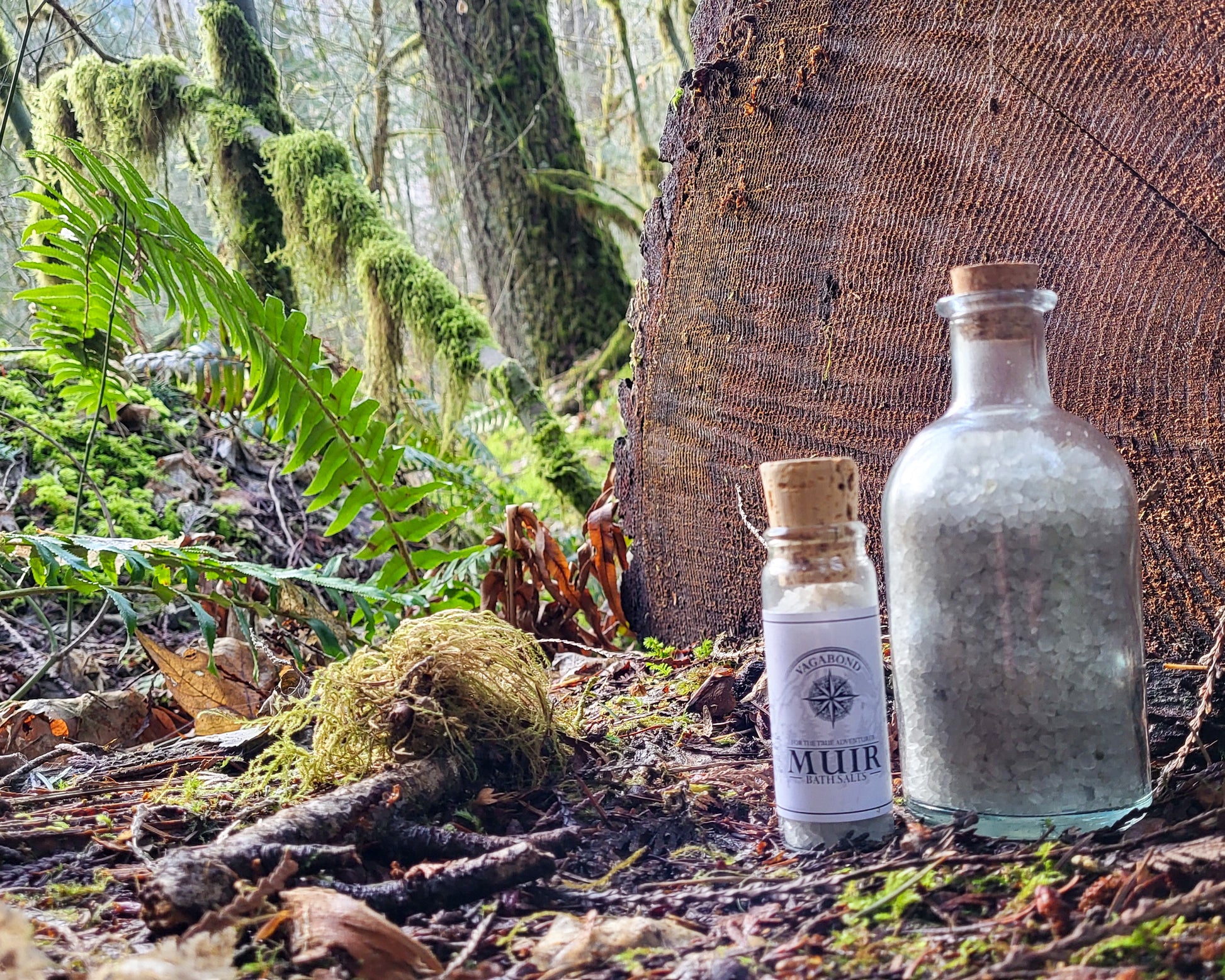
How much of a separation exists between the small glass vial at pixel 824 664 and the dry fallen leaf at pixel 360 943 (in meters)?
0.46

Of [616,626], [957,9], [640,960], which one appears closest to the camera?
[640,960]

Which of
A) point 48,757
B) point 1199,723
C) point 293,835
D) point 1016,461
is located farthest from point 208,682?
point 1199,723

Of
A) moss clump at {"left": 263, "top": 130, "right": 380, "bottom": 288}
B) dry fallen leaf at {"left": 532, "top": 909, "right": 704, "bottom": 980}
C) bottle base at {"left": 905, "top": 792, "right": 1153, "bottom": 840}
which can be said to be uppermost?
moss clump at {"left": 263, "top": 130, "right": 380, "bottom": 288}

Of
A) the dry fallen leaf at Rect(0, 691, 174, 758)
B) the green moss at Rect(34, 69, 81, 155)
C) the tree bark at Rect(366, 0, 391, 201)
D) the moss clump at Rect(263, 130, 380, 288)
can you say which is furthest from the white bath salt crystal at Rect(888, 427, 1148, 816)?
the tree bark at Rect(366, 0, 391, 201)

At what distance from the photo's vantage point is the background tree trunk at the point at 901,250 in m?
1.50

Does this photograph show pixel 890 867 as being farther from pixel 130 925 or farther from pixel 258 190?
pixel 258 190

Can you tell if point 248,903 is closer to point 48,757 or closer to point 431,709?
point 431,709

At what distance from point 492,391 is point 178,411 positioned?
4.70 feet

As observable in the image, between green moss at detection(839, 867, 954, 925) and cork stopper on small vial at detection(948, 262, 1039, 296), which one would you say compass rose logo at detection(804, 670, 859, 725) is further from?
cork stopper on small vial at detection(948, 262, 1039, 296)

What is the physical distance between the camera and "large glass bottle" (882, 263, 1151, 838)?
1.10 meters

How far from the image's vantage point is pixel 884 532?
1246 millimetres

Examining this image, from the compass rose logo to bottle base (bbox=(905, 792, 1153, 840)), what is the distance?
19 centimetres

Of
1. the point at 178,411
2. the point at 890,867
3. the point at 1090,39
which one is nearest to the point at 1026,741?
the point at 890,867

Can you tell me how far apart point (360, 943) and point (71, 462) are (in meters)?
3.27
